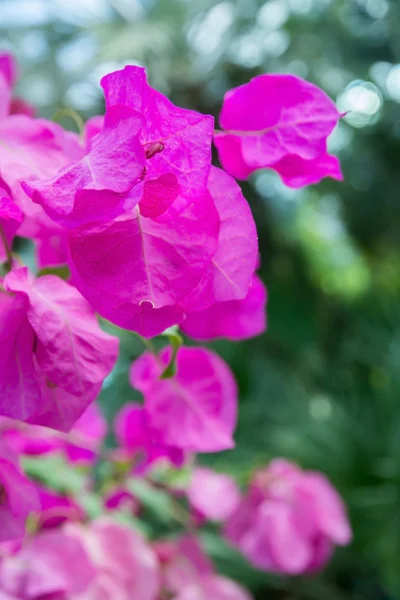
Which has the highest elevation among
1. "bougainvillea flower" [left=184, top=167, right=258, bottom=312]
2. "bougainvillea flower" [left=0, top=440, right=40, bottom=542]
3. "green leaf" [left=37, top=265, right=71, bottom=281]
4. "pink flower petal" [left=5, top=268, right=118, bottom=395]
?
"bougainvillea flower" [left=184, top=167, right=258, bottom=312]

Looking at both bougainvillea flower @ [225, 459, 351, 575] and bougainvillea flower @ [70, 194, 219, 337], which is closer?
bougainvillea flower @ [70, 194, 219, 337]

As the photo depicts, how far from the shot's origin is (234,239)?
236 mm

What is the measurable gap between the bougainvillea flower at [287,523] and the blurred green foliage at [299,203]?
0.61 m

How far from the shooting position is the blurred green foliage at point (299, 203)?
1.37 metres

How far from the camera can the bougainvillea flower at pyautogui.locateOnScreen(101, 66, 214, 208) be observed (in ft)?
0.69

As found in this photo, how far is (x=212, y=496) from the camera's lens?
26.4 inches

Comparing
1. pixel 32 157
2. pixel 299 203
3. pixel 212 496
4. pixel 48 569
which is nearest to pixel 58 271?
pixel 32 157

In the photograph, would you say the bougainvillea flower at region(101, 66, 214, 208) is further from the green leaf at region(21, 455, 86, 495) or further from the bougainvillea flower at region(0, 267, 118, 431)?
the green leaf at region(21, 455, 86, 495)

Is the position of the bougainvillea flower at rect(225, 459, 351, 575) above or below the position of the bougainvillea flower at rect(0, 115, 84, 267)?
below

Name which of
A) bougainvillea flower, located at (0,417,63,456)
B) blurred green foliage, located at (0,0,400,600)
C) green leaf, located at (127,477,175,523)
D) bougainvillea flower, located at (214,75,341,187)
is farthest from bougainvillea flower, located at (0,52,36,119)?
blurred green foliage, located at (0,0,400,600)

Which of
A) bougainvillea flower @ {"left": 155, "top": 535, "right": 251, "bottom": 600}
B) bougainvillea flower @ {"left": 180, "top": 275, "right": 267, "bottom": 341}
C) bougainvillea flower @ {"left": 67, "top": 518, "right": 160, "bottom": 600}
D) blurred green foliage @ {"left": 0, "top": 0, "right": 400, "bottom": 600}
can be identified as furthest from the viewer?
blurred green foliage @ {"left": 0, "top": 0, "right": 400, "bottom": 600}

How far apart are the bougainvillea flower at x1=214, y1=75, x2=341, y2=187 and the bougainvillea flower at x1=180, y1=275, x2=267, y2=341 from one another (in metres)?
0.06

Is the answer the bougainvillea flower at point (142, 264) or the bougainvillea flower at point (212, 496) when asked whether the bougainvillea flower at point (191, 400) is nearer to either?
the bougainvillea flower at point (142, 264)

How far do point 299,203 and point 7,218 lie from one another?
1827mm
